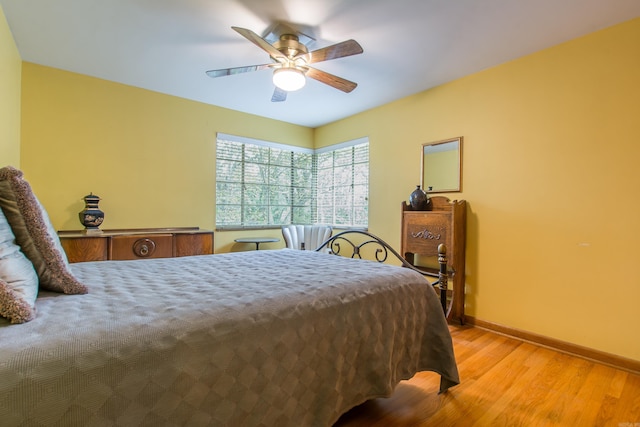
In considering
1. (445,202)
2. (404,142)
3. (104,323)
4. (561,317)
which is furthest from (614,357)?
(104,323)

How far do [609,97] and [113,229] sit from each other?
4.53 metres

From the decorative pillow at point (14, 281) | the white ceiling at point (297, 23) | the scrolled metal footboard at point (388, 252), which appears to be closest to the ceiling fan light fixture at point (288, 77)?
the white ceiling at point (297, 23)

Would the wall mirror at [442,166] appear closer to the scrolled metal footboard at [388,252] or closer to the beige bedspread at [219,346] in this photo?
the scrolled metal footboard at [388,252]

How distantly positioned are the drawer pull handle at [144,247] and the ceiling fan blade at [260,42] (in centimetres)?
209

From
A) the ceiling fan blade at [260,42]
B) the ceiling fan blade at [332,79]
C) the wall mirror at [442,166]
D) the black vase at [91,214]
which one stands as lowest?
the black vase at [91,214]

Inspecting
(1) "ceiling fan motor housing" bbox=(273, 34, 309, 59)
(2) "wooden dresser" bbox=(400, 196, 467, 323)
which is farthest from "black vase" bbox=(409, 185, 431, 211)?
(1) "ceiling fan motor housing" bbox=(273, 34, 309, 59)

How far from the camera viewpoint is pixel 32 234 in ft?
3.85

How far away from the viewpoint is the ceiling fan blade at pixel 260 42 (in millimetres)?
1883

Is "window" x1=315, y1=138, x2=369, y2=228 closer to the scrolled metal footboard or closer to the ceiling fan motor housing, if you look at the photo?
the scrolled metal footboard

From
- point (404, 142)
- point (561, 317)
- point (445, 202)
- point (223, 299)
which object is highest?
point (404, 142)

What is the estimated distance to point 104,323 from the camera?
35.4 inches

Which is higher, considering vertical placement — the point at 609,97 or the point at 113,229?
the point at 609,97

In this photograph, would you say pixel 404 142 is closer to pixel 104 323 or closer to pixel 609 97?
pixel 609 97

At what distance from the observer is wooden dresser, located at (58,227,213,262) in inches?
105
